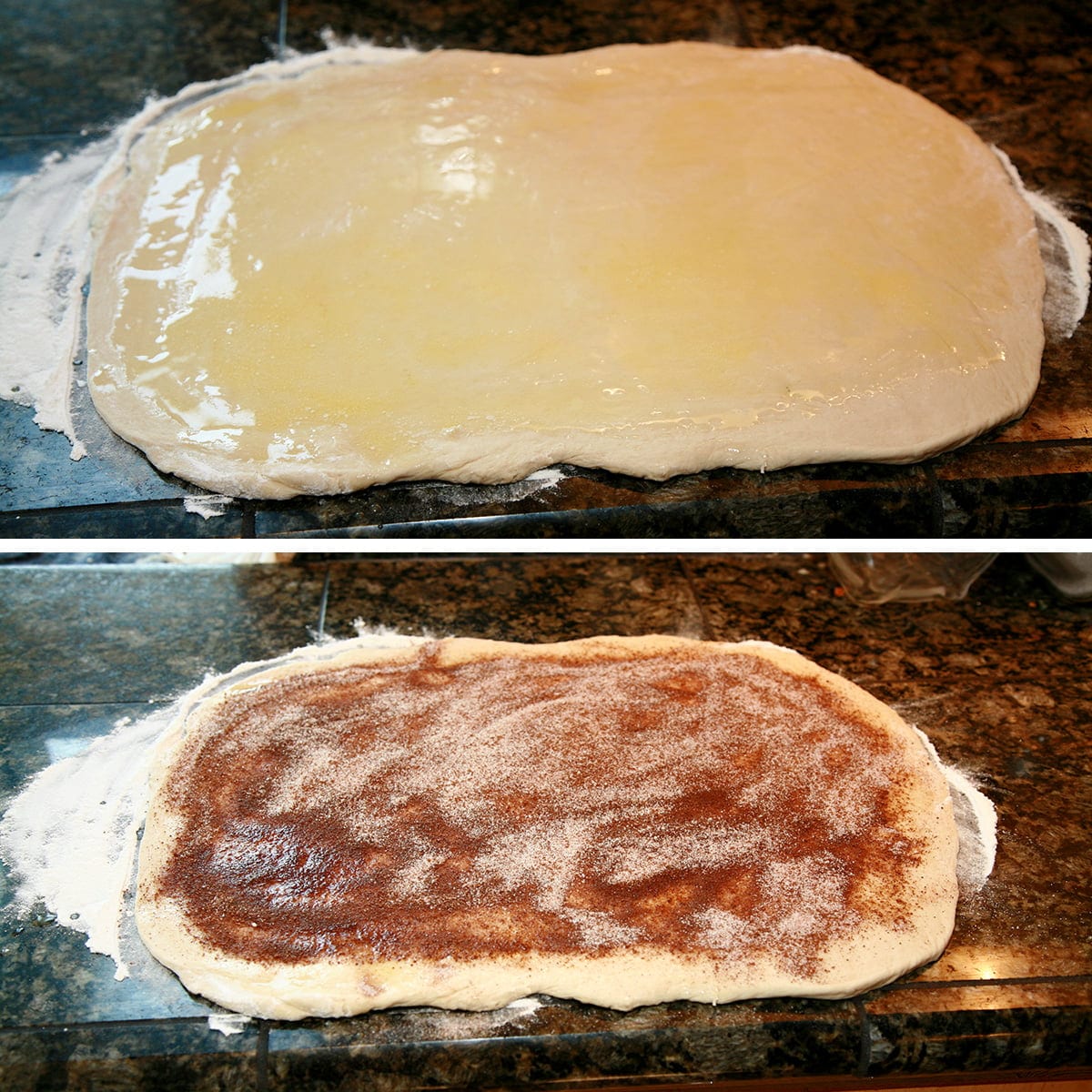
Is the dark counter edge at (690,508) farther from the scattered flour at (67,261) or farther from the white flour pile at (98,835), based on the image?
the white flour pile at (98,835)

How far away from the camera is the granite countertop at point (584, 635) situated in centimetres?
136

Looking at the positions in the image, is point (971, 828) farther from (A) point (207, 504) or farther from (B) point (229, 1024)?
(A) point (207, 504)

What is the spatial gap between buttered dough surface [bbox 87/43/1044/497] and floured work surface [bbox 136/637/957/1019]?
0.45 meters

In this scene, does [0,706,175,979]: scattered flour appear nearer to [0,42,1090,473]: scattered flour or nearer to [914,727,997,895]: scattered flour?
[0,42,1090,473]: scattered flour

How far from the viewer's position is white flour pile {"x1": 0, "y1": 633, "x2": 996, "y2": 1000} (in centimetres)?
149

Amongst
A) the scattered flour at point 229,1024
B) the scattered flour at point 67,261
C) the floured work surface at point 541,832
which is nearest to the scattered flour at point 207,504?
the scattered flour at point 67,261

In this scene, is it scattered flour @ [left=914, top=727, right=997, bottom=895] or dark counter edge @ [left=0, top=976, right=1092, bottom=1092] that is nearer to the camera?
dark counter edge @ [left=0, top=976, right=1092, bottom=1092]

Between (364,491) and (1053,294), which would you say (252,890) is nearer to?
(364,491)

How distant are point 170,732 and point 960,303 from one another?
1.39 m

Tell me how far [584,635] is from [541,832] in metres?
0.45

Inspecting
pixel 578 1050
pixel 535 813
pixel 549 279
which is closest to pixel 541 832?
pixel 535 813

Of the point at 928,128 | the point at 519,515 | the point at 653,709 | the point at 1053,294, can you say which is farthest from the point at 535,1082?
the point at 928,128

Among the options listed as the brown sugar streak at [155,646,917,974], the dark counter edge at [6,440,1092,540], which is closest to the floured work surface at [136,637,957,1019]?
the brown sugar streak at [155,646,917,974]

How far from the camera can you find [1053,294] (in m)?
1.75
